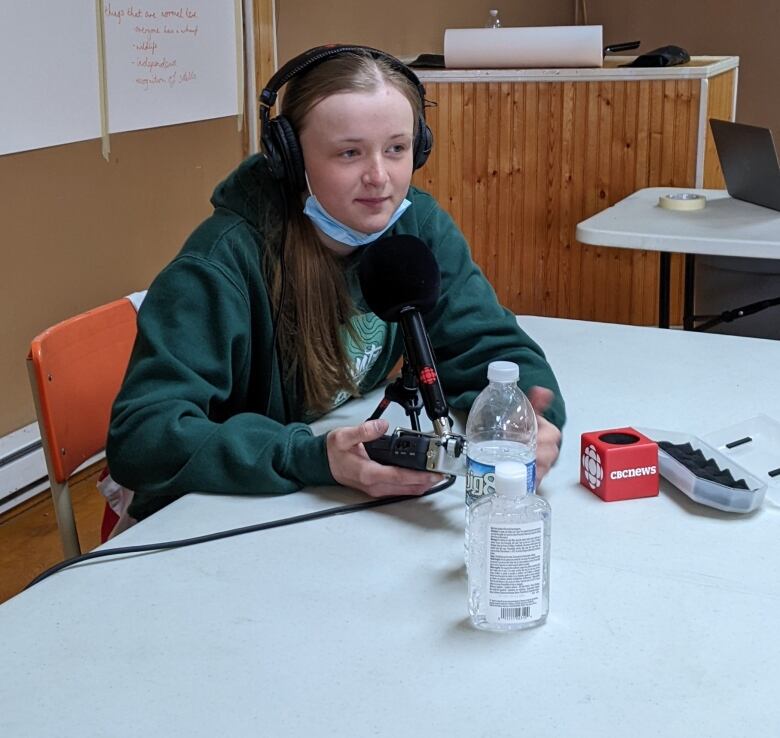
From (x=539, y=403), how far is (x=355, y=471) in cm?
28

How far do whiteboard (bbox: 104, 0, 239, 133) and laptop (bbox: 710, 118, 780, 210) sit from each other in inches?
59.9

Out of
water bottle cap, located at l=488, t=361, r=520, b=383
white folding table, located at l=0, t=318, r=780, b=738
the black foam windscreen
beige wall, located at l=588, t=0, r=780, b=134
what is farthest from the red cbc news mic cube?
beige wall, located at l=588, t=0, r=780, b=134

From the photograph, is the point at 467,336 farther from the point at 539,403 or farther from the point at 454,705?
the point at 454,705

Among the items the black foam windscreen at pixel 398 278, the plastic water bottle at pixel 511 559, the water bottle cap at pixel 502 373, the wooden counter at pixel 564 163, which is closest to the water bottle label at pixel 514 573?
the plastic water bottle at pixel 511 559

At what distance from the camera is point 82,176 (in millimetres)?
2676

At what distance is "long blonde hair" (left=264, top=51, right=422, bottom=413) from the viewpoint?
1284 mm

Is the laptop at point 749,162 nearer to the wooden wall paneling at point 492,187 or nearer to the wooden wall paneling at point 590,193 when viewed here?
the wooden wall paneling at point 590,193

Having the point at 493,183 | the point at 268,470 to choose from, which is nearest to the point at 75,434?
the point at 268,470

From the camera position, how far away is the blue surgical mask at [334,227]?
4.25ft

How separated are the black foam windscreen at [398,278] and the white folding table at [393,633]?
21 centimetres

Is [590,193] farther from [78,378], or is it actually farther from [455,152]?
[78,378]

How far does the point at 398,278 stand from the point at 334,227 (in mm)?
221

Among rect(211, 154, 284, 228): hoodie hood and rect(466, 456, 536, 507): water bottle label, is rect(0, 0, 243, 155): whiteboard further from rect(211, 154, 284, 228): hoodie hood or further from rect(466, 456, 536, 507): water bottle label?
rect(466, 456, 536, 507): water bottle label

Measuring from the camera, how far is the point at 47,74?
2.50m
